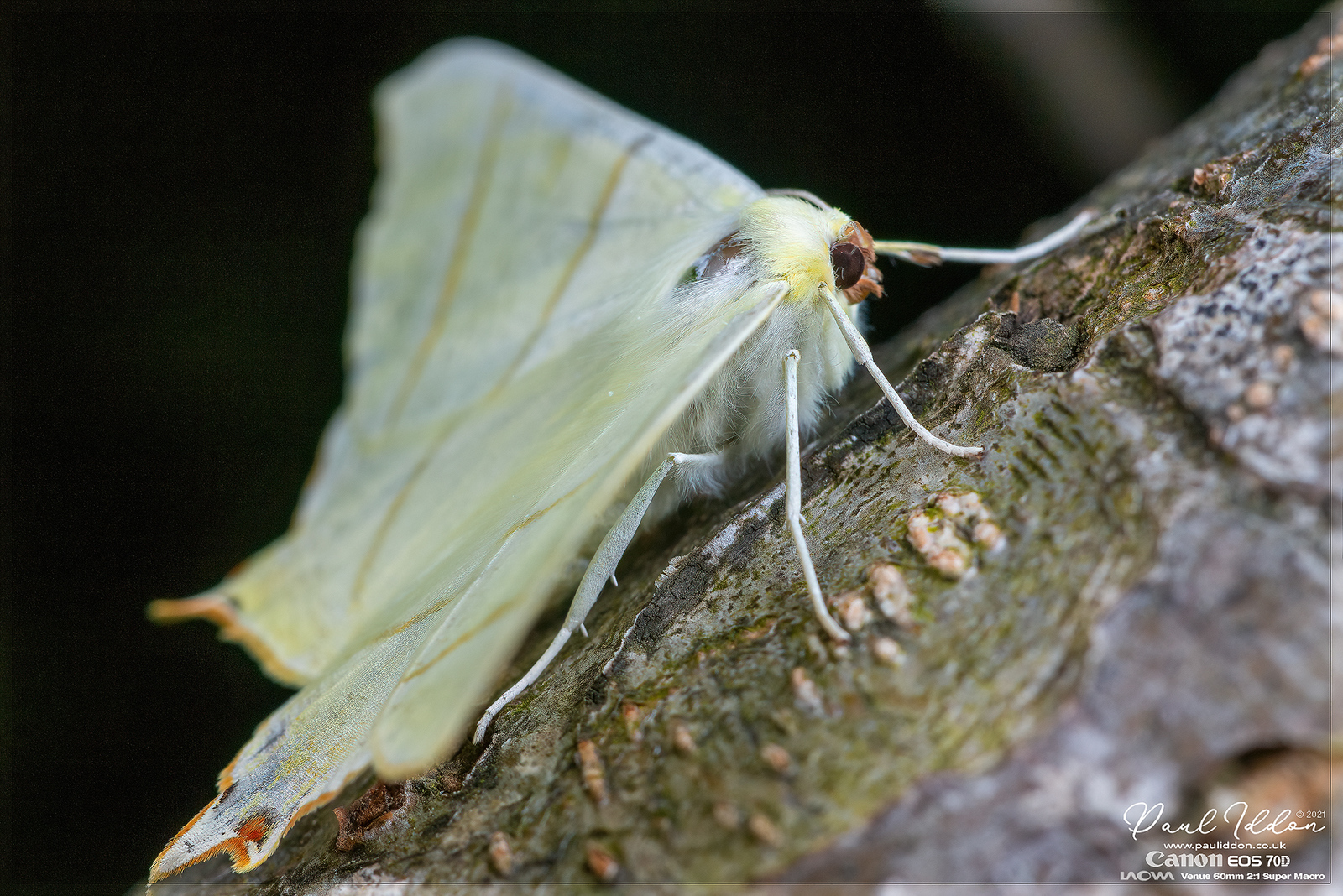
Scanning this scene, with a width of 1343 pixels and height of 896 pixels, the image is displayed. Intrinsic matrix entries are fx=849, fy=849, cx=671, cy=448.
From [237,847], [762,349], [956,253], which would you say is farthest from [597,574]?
[956,253]

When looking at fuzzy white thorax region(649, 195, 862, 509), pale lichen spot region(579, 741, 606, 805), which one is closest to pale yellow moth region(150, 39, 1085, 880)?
fuzzy white thorax region(649, 195, 862, 509)

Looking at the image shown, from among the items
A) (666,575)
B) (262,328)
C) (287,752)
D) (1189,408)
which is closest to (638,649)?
(666,575)

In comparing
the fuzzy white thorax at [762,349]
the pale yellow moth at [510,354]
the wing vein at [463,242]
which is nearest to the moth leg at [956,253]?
the pale yellow moth at [510,354]

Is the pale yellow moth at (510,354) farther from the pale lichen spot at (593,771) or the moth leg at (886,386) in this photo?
the pale lichen spot at (593,771)

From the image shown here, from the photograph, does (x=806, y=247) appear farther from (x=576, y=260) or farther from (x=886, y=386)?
(x=576, y=260)

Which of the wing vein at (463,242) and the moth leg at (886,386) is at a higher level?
the wing vein at (463,242)

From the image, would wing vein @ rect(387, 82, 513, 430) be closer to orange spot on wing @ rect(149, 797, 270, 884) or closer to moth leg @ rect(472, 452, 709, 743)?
moth leg @ rect(472, 452, 709, 743)
